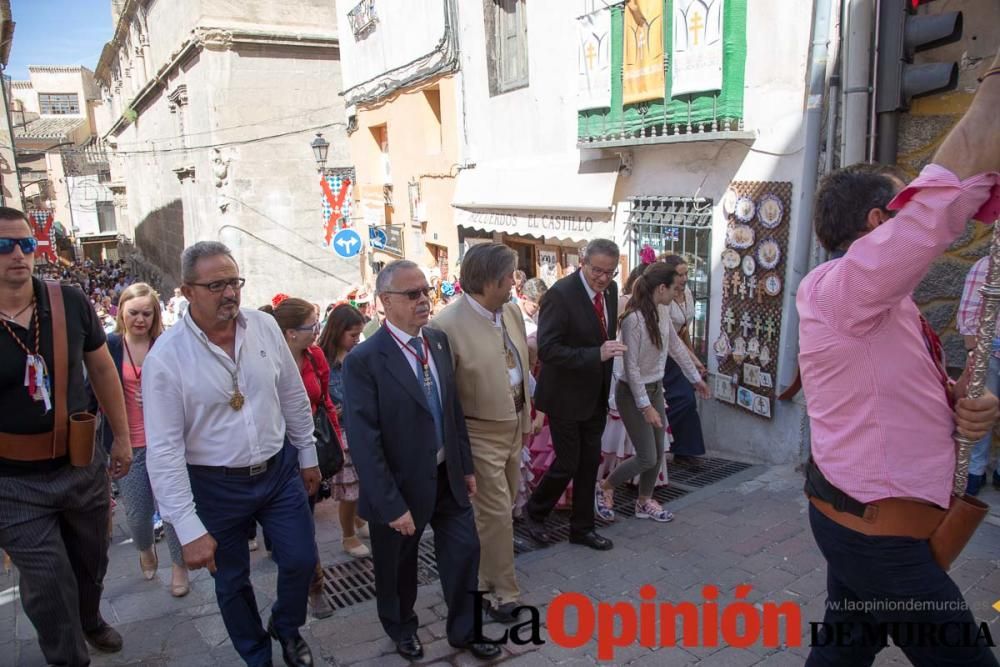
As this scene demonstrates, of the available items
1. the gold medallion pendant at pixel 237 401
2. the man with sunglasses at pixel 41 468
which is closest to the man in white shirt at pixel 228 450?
the gold medallion pendant at pixel 237 401

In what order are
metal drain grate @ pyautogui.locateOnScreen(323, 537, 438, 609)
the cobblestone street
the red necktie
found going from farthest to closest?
the red necktie
metal drain grate @ pyautogui.locateOnScreen(323, 537, 438, 609)
the cobblestone street

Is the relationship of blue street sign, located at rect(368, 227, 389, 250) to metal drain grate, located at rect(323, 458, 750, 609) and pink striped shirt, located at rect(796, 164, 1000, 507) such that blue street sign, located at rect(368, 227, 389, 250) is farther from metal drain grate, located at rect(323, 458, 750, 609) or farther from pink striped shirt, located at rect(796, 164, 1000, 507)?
pink striped shirt, located at rect(796, 164, 1000, 507)

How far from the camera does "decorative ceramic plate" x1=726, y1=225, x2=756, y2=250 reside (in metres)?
6.08

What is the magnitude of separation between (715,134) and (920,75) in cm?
174

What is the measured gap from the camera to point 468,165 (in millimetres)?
11758

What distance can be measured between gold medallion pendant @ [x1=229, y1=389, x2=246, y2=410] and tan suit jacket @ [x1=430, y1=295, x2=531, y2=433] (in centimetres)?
100

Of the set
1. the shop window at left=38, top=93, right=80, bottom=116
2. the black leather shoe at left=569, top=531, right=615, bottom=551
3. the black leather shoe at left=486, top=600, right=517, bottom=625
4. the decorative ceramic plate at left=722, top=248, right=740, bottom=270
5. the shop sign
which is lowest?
the black leather shoe at left=569, top=531, right=615, bottom=551

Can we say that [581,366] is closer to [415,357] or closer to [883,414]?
[415,357]

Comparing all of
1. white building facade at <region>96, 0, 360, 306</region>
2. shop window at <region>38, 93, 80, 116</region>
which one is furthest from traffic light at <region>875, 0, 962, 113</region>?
shop window at <region>38, 93, 80, 116</region>

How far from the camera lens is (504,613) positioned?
138 inches

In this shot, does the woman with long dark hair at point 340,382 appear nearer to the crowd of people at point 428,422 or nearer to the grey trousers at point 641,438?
the crowd of people at point 428,422

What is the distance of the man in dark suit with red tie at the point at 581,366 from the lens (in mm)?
4133

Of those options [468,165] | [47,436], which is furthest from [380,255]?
[47,436]

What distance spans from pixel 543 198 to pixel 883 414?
300 inches
